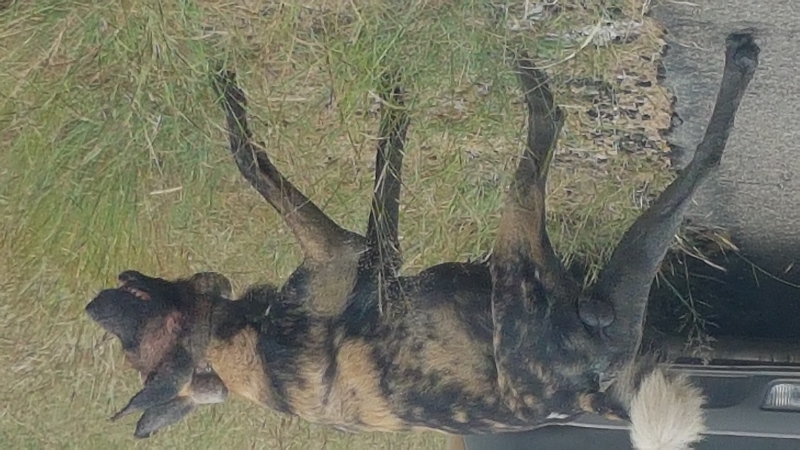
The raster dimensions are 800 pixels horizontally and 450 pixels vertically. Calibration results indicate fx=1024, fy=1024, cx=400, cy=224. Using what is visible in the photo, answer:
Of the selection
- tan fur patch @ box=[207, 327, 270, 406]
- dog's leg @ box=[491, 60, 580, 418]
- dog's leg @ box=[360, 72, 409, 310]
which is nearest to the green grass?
dog's leg @ box=[360, 72, 409, 310]

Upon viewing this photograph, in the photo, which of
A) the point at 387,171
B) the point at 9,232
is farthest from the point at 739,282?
the point at 9,232

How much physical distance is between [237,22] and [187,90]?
0.81 feet

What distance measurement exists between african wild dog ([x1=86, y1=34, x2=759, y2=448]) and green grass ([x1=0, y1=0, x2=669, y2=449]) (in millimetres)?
257

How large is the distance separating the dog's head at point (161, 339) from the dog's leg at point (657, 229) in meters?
1.01

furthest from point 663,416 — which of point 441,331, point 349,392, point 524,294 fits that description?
point 349,392

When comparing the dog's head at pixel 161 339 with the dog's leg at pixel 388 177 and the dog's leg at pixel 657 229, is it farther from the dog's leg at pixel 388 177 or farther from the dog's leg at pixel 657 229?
the dog's leg at pixel 657 229

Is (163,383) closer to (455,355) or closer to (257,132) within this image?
(455,355)

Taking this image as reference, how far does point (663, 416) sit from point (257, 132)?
1.40m

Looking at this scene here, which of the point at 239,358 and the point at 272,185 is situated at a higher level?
the point at 272,185

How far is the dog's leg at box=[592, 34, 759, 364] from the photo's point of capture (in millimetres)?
2502

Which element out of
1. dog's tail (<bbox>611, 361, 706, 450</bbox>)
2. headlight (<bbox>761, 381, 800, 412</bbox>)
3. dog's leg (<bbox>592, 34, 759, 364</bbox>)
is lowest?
dog's tail (<bbox>611, 361, 706, 450</bbox>)

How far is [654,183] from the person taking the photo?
10.4 feet

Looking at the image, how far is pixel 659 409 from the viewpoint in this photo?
249 cm

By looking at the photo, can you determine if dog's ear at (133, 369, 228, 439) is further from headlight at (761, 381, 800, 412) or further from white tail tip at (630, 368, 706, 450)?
headlight at (761, 381, 800, 412)
